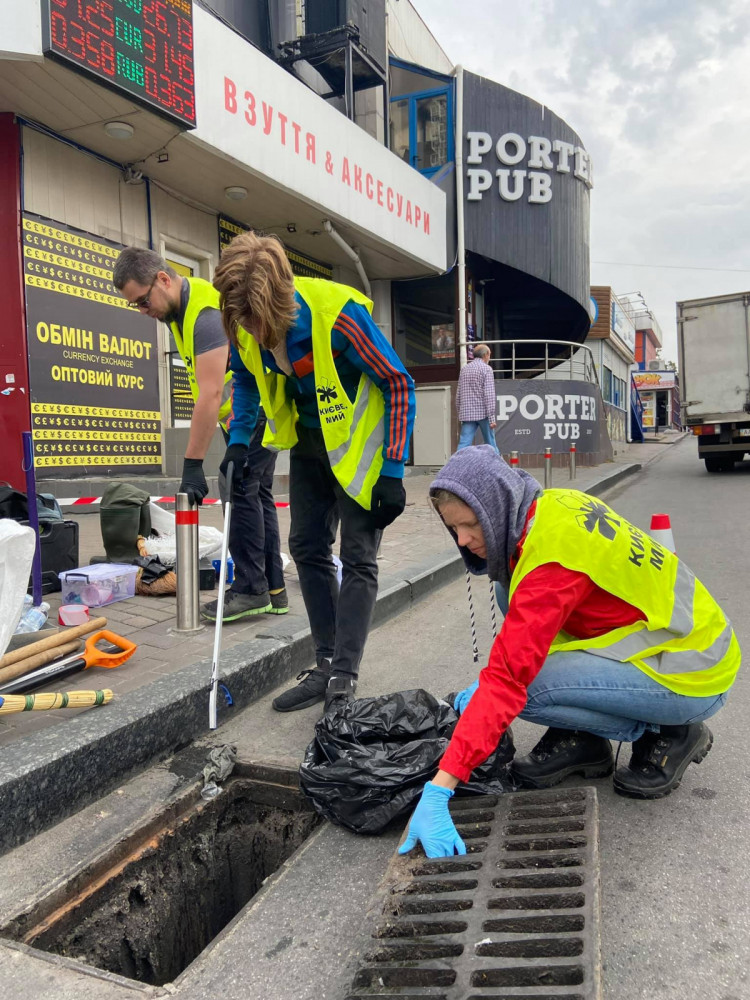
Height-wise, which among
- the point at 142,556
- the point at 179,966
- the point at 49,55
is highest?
the point at 49,55

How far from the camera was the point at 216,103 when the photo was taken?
8047 mm

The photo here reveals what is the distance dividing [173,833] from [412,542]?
4.61 m

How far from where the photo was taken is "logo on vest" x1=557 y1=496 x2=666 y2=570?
1.97 metres

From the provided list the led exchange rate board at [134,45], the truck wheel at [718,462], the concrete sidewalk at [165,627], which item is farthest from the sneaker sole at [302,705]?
the truck wheel at [718,462]

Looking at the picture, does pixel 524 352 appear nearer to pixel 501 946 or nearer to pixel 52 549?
pixel 52 549

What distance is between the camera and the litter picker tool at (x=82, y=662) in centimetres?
281

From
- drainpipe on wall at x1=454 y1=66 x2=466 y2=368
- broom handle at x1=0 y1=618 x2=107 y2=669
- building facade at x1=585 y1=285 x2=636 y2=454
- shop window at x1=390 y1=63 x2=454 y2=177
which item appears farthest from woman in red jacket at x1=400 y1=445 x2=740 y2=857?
building facade at x1=585 y1=285 x2=636 y2=454

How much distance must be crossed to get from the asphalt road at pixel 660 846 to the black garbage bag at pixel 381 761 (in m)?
0.11

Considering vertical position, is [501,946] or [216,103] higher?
[216,103]

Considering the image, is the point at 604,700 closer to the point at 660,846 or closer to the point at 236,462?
the point at 660,846

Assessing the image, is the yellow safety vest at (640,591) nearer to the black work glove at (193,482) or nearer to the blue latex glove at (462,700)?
the blue latex glove at (462,700)

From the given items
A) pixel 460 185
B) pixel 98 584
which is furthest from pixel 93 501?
pixel 460 185

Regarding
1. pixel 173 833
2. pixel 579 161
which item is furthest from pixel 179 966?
pixel 579 161

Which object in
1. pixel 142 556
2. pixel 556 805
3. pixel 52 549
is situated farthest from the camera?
pixel 142 556
